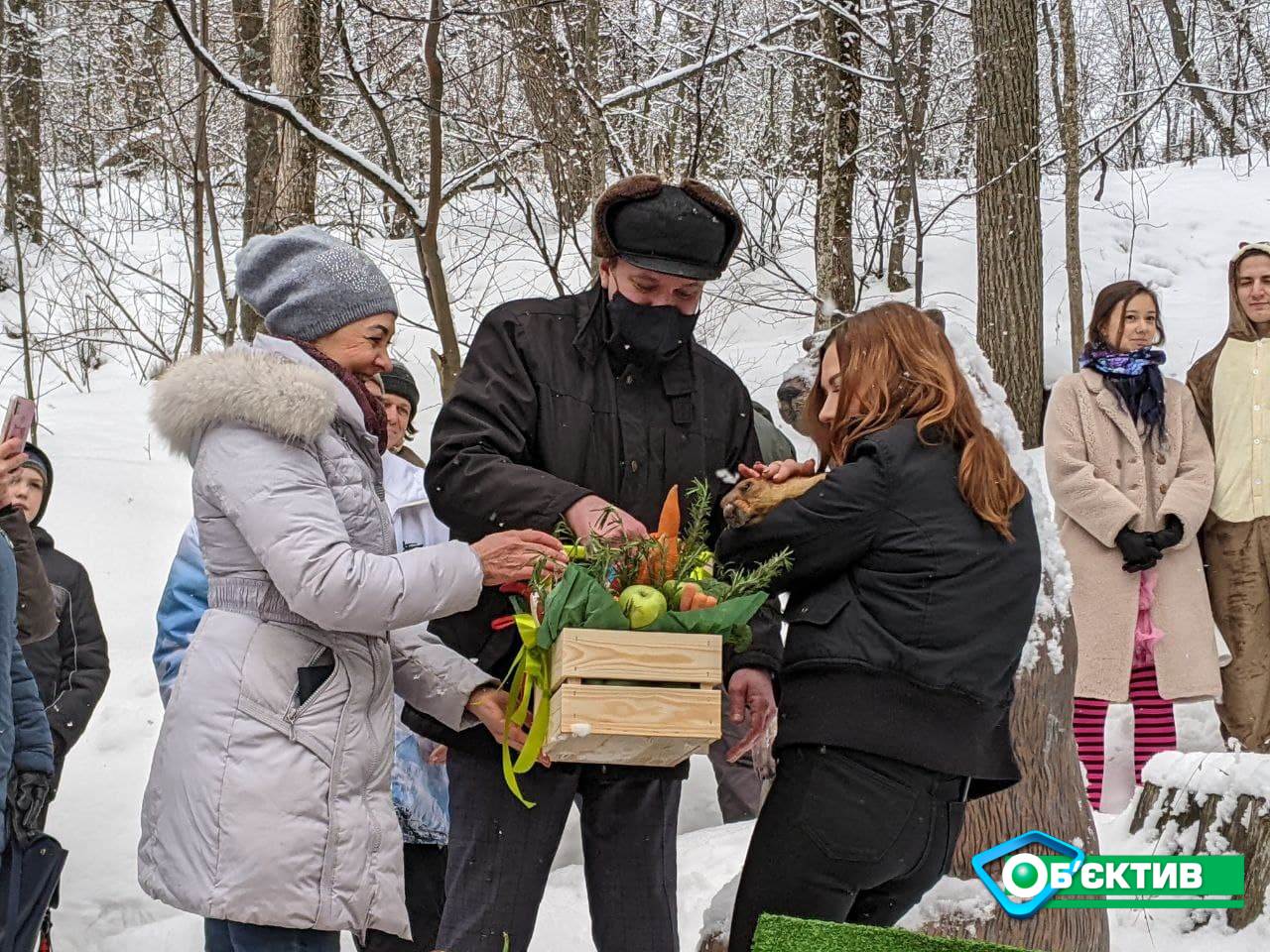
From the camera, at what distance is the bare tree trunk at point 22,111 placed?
41.0 ft

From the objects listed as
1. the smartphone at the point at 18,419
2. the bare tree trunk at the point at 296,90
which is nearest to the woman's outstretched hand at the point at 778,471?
the smartphone at the point at 18,419

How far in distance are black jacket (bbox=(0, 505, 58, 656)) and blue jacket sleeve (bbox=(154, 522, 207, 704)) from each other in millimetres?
633

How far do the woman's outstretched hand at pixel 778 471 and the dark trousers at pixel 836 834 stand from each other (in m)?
0.58

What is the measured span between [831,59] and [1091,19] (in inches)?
680

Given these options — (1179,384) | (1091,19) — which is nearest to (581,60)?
(1179,384)

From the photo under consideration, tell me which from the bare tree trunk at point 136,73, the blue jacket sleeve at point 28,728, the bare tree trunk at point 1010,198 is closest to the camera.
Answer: the blue jacket sleeve at point 28,728

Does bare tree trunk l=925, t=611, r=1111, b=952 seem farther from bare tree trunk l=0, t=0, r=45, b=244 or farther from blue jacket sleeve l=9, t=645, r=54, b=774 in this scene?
bare tree trunk l=0, t=0, r=45, b=244

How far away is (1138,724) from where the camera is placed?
582 cm

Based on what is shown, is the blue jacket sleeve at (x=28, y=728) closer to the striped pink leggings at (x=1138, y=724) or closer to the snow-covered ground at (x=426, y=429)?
the snow-covered ground at (x=426, y=429)

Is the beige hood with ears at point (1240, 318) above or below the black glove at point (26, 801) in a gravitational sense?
above

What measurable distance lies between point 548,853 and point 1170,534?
3571 mm

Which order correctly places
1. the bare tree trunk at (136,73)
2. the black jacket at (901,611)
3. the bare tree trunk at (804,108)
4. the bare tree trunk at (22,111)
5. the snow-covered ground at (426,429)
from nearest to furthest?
the black jacket at (901,611) → the snow-covered ground at (426,429) → the bare tree trunk at (136,73) → the bare tree trunk at (804,108) → the bare tree trunk at (22,111)

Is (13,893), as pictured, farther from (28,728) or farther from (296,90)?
(296,90)

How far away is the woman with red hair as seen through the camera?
2.81m
